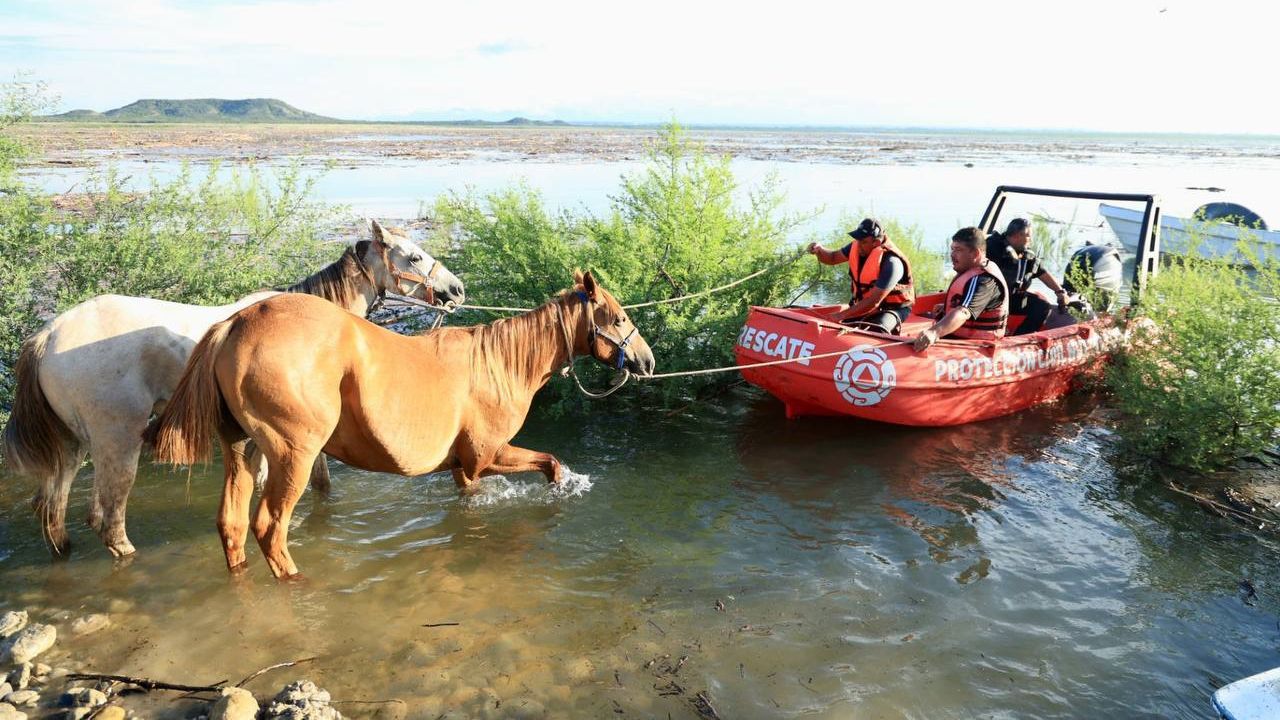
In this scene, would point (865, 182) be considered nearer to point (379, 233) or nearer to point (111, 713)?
point (379, 233)

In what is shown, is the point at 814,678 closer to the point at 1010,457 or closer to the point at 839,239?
the point at 1010,457

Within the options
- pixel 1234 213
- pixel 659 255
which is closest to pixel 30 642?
pixel 659 255

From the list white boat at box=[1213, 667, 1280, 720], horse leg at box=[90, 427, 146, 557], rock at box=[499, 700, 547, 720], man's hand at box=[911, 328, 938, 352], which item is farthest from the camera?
man's hand at box=[911, 328, 938, 352]

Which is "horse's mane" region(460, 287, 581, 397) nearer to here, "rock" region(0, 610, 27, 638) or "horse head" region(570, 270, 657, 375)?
"horse head" region(570, 270, 657, 375)

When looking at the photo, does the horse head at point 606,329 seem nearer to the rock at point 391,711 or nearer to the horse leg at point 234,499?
the horse leg at point 234,499

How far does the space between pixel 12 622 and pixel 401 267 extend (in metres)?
3.48

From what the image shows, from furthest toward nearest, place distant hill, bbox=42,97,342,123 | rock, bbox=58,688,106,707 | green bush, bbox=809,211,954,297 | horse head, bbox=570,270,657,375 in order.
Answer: distant hill, bbox=42,97,342,123, green bush, bbox=809,211,954,297, horse head, bbox=570,270,657,375, rock, bbox=58,688,106,707

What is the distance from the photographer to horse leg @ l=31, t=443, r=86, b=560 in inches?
222

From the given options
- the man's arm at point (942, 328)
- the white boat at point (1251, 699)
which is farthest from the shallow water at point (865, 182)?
the white boat at point (1251, 699)

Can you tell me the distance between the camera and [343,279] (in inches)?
265

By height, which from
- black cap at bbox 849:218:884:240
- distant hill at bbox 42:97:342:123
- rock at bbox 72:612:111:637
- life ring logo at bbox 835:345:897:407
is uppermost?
distant hill at bbox 42:97:342:123

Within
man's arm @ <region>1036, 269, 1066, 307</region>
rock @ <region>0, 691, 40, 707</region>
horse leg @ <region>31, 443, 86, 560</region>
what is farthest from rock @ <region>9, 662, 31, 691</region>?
man's arm @ <region>1036, 269, 1066, 307</region>

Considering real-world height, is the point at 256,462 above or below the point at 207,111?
below

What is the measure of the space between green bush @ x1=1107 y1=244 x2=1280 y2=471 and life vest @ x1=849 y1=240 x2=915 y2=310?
228 cm
